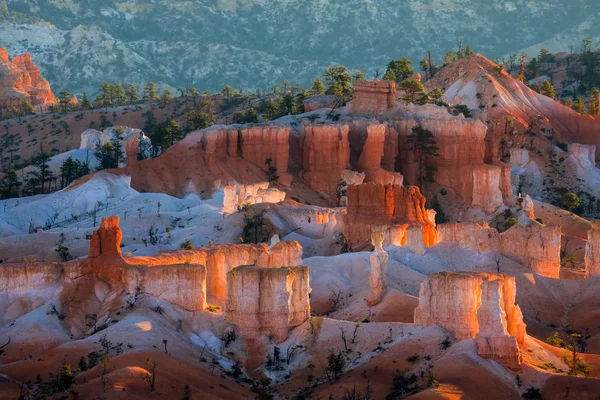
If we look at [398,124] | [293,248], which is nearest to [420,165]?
[398,124]

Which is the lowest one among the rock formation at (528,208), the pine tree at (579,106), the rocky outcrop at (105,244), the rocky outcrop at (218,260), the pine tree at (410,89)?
the rock formation at (528,208)

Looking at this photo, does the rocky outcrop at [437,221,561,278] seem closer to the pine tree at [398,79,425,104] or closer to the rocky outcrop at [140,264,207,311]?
the rocky outcrop at [140,264,207,311]

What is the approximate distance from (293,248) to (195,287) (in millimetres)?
9800

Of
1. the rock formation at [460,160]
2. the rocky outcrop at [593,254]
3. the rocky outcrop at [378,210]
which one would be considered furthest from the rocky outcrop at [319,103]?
the rocky outcrop at [593,254]

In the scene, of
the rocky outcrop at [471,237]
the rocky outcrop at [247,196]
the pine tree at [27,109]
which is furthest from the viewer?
the pine tree at [27,109]

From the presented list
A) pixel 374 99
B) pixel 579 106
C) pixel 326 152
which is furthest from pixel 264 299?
pixel 579 106

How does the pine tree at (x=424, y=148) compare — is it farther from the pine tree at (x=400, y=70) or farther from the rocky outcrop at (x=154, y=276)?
the rocky outcrop at (x=154, y=276)

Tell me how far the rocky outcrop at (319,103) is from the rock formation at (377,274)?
58.3 metres

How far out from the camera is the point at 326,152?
128 metres

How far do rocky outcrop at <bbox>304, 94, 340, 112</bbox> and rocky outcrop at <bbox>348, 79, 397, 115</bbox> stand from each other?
581 cm

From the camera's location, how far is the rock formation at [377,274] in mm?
81750

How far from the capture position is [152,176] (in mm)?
123500

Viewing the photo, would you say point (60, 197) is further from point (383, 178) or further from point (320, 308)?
point (320, 308)

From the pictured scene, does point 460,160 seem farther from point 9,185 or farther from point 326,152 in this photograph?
point 9,185
